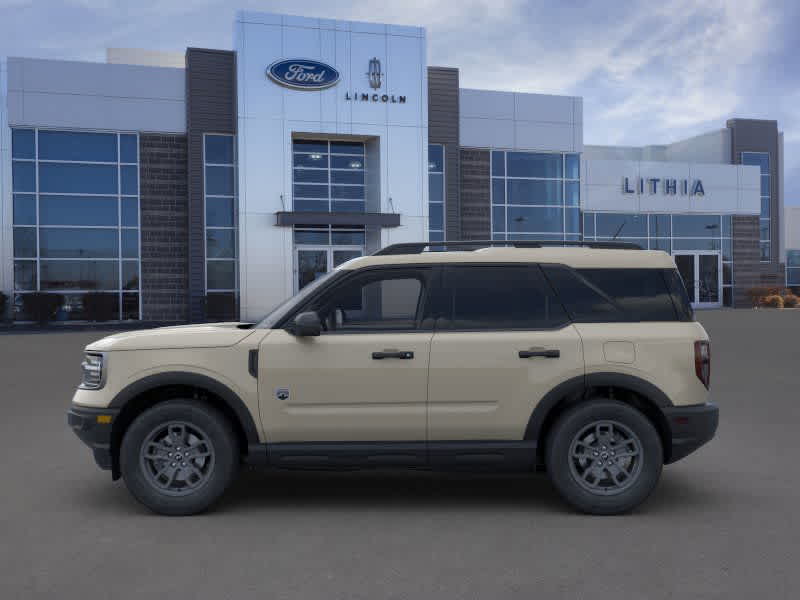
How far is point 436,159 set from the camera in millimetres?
34406

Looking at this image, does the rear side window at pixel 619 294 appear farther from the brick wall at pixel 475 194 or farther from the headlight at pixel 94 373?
the brick wall at pixel 475 194

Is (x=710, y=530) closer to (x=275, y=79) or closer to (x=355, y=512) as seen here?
(x=355, y=512)

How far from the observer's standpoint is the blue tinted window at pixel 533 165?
35.9 m

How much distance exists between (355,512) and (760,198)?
45.6 metres

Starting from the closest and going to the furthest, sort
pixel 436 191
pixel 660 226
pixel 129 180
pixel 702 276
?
1. pixel 129 180
2. pixel 436 191
3. pixel 660 226
4. pixel 702 276

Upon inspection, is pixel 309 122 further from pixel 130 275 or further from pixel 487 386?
pixel 487 386

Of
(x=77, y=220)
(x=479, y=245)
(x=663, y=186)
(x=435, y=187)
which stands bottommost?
(x=479, y=245)

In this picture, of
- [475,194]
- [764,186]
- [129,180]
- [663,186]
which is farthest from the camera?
[764,186]

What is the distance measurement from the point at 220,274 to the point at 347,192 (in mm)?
5770

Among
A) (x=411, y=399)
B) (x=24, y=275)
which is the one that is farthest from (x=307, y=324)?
(x=24, y=275)

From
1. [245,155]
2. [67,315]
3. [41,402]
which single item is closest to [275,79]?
[245,155]

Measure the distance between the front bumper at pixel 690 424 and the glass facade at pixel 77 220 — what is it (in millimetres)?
27378

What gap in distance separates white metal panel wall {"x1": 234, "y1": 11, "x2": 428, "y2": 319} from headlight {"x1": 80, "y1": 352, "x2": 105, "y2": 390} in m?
24.8

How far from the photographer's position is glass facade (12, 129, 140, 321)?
2989cm
